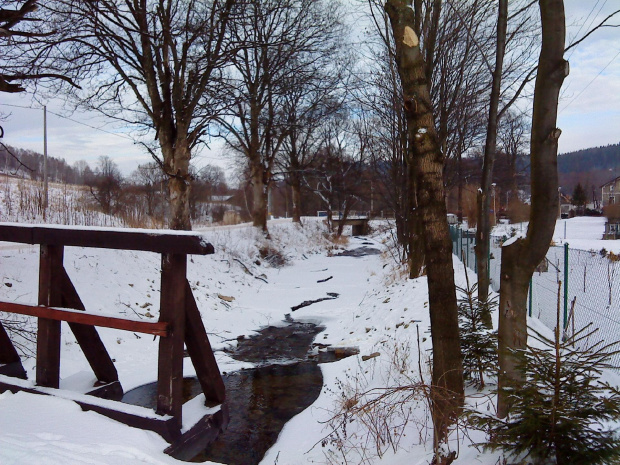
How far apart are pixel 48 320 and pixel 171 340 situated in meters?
1.34

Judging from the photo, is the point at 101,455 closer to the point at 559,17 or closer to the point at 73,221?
the point at 559,17

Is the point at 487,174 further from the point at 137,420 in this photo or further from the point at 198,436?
the point at 137,420

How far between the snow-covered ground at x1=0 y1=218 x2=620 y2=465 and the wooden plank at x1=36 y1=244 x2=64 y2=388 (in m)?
0.30

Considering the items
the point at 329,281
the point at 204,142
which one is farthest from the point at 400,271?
the point at 204,142

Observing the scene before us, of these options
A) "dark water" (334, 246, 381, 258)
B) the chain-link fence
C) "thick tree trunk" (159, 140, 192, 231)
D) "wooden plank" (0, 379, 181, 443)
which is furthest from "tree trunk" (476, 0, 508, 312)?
"dark water" (334, 246, 381, 258)

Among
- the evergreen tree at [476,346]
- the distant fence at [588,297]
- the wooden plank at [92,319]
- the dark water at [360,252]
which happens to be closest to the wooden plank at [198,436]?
the wooden plank at [92,319]

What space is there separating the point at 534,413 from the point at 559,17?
2.72 m

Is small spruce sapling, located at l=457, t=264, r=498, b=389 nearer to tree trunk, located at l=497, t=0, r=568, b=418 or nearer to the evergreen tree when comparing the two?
the evergreen tree

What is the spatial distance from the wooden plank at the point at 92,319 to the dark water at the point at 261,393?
2452mm

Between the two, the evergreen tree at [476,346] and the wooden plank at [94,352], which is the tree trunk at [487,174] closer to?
the evergreen tree at [476,346]

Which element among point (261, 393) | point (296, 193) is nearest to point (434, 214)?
point (261, 393)

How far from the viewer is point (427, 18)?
9.92 meters

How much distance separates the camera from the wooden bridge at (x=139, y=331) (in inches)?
142

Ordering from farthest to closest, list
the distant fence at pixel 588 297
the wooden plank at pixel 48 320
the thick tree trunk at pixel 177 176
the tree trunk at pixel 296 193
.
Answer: the tree trunk at pixel 296 193, the thick tree trunk at pixel 177 176, the distant fence at pixel 588 297, the wooden plank at pixel 48 320
